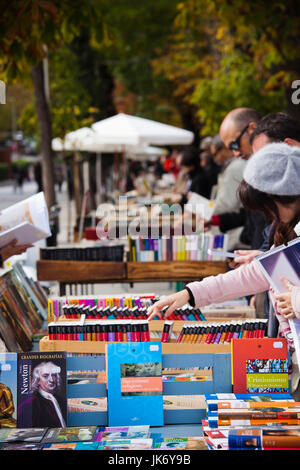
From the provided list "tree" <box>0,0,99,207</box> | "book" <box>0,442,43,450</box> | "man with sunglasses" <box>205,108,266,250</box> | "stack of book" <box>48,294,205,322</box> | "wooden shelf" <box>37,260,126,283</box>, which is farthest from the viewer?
"wooden shelf" <box>37,260,126,283</box>

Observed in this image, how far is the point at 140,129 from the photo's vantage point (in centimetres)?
1591

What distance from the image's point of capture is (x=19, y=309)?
488 centimetres

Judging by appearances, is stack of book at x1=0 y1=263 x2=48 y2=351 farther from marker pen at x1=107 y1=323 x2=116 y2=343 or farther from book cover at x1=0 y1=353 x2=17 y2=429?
book cover at x1=0 y1=353 x2=17 y2=429

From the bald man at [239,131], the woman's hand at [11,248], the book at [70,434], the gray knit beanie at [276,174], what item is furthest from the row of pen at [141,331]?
the bald man at [239,131]

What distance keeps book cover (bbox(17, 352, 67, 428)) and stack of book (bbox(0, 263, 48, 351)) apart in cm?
100

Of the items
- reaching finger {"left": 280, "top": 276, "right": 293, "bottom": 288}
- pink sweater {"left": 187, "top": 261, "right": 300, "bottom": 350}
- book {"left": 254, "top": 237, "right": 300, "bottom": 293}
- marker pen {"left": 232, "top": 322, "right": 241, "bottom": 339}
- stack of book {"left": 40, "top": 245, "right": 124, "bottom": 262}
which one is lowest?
stack of book {"left": 40, "top": 245, "right": 124, "bottom": 262}

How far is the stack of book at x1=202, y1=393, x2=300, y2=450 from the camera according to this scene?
2613mm

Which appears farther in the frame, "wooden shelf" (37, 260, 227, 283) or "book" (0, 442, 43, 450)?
"wooden shelf" (37, 260, 227, 283)

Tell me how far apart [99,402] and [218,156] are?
616 cm

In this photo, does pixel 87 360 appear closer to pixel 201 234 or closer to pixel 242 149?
pixel 242 149

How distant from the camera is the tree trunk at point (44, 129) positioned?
11539mm

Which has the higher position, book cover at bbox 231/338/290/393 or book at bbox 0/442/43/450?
book cover at bbox 231/338/290/393

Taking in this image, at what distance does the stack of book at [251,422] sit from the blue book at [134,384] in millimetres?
245

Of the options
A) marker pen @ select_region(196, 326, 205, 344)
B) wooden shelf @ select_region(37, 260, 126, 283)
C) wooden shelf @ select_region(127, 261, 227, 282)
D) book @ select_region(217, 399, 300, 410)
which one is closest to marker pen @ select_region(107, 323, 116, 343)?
marker pen @ select_region(196, 326, 205, 344)
